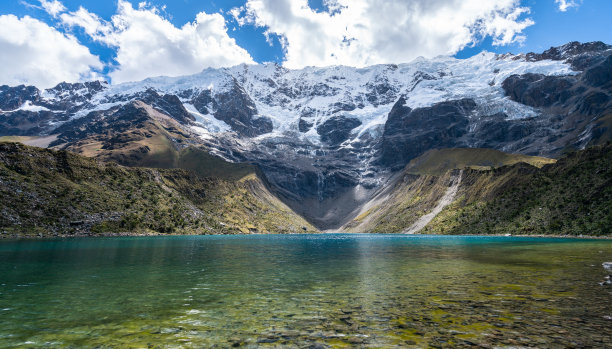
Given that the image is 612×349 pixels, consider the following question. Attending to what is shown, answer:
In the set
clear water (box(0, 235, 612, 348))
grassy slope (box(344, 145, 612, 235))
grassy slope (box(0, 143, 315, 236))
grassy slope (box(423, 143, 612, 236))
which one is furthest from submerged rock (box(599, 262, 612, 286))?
grassy slope (box(0, 143, 315, 236))

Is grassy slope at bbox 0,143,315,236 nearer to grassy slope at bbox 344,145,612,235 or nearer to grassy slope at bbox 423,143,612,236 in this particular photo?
grassy slope at bbox 423,143,612,236

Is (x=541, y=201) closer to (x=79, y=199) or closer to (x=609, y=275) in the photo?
(x=609, y=275)

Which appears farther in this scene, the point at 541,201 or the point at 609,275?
the point at 541,201

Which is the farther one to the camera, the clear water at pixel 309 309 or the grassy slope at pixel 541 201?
the grassy slope at pixel 541 201

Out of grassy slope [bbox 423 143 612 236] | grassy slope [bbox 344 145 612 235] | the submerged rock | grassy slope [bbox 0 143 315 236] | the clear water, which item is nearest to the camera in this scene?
the clear water

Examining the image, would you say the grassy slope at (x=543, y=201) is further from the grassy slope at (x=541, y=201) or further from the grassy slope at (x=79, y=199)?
the grassy slope at (x=79, y=199)

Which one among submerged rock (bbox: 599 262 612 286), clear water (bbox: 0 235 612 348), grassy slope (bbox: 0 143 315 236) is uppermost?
grassy slope (bbox: 0 143 315 236)

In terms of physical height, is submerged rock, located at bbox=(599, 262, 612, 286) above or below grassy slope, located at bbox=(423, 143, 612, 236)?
below

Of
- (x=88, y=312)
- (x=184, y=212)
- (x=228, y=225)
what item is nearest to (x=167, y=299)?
(x=88, y=312)

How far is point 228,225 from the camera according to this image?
194000 mm

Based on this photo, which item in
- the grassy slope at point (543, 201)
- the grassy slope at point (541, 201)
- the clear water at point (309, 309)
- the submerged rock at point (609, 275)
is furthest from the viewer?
the grassy slope at point (541, 201)

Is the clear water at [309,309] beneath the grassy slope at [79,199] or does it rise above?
beneath

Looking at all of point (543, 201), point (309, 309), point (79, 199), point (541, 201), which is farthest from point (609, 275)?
point (79, 199)

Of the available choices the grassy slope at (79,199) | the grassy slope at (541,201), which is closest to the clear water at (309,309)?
the grassy slope at (79,199)
